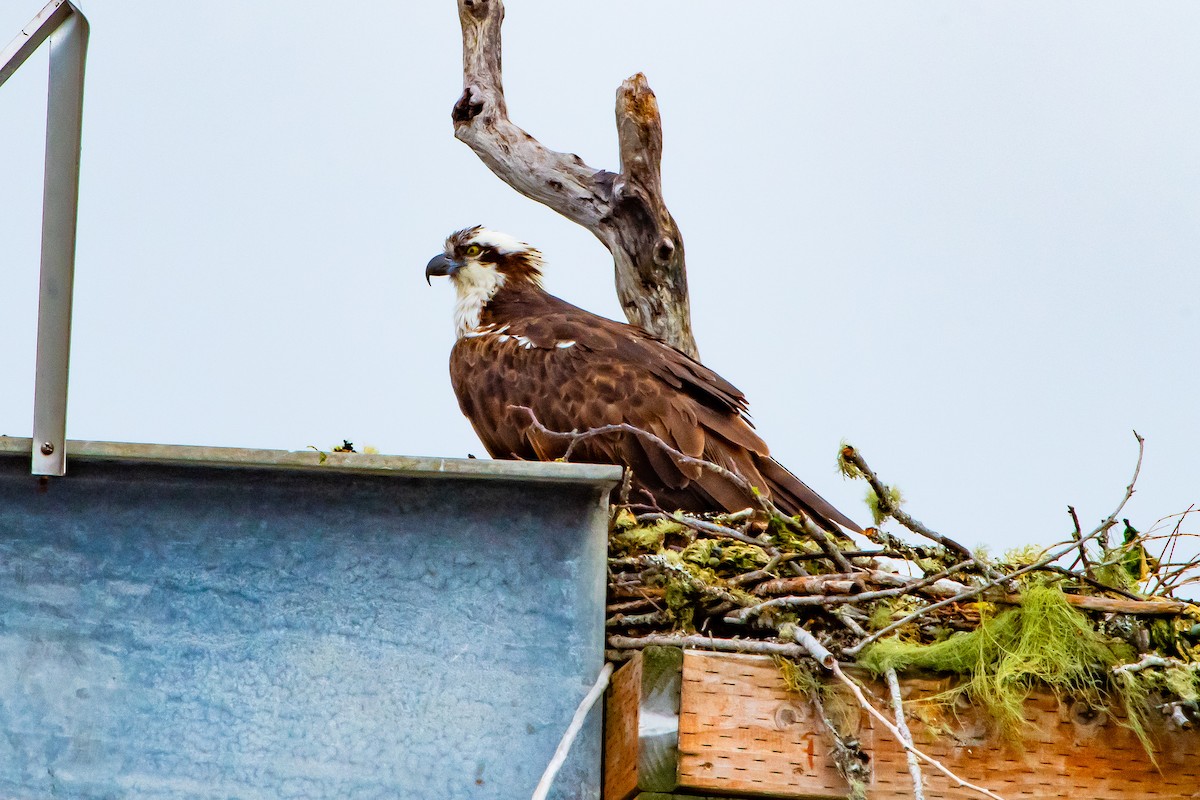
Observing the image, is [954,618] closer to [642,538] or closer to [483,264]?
[642,538]

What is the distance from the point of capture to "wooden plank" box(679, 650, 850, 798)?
3195 mm

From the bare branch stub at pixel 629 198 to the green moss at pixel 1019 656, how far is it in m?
4.31

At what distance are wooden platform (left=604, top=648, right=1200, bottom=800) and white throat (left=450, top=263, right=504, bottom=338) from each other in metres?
4.53

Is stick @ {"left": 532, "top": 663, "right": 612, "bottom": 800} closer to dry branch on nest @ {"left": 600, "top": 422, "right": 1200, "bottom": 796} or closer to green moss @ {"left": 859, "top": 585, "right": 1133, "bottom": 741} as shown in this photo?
dry branch on nest @ {"left": 600, "top": 422, "right": 1200, "bottom": 796}

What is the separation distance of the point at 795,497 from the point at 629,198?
6.52ft

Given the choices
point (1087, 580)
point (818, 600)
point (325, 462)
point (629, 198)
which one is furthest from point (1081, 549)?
point (629, 198)

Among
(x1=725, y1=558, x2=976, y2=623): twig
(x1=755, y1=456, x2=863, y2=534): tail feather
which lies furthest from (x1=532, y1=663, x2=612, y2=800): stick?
(x1=755, y1=456, x2=863, y2=534): tail feather

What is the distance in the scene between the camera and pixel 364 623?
11.5 feet

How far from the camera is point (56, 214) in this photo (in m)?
3.30

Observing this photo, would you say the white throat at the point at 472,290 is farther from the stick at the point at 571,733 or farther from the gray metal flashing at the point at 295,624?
the stick at the point at 571,733

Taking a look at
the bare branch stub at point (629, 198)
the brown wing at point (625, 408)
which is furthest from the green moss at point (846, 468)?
the bare branch stub at point (629, 198)

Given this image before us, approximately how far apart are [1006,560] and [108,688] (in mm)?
2376

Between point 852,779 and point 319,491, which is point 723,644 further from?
point 319,491

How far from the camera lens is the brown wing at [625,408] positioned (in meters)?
6.36
